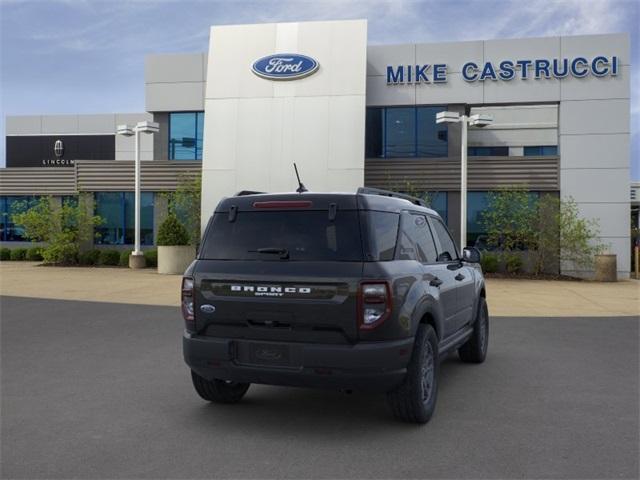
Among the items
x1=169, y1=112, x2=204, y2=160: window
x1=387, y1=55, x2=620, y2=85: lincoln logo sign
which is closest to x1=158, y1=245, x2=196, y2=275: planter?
x1=169, y1=112, x2=204, y2=160: window

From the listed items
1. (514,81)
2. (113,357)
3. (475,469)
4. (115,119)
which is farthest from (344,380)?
(115,119)

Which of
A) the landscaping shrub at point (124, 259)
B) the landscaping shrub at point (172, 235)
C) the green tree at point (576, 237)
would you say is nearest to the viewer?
the landscaping shrub at point (172, 235)

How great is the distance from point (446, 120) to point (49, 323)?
588 inches

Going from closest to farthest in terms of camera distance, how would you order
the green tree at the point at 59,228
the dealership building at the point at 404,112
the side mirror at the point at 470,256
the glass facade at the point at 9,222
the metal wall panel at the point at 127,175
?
1. the side mirror at the point at 470,256
2. the dealership building at the point at 404,112
3. the green tree at the point at 59,228
4. the metal wall panel at the point at 127,175
5. the glass facade at the point at 9,222

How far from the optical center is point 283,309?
4629 mm

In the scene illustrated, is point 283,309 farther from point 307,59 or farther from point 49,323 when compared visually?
point 307,59

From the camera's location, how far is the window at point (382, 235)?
4.71 meters

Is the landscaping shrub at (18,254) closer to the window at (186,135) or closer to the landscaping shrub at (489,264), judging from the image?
the window at (186,135)

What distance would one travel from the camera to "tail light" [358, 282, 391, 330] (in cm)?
450

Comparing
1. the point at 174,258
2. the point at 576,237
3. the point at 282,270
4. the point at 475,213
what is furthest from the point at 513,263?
the point at 282,270

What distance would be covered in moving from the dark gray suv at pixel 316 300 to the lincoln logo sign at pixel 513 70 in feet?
64.7

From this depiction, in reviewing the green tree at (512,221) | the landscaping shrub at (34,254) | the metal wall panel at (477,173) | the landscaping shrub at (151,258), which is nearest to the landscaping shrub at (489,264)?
the green tree at (512,221)

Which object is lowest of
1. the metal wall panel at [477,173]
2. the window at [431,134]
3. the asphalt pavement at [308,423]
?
the asphalt pavement at [308,423]

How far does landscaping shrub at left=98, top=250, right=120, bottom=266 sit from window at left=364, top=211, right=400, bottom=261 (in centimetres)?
2122
